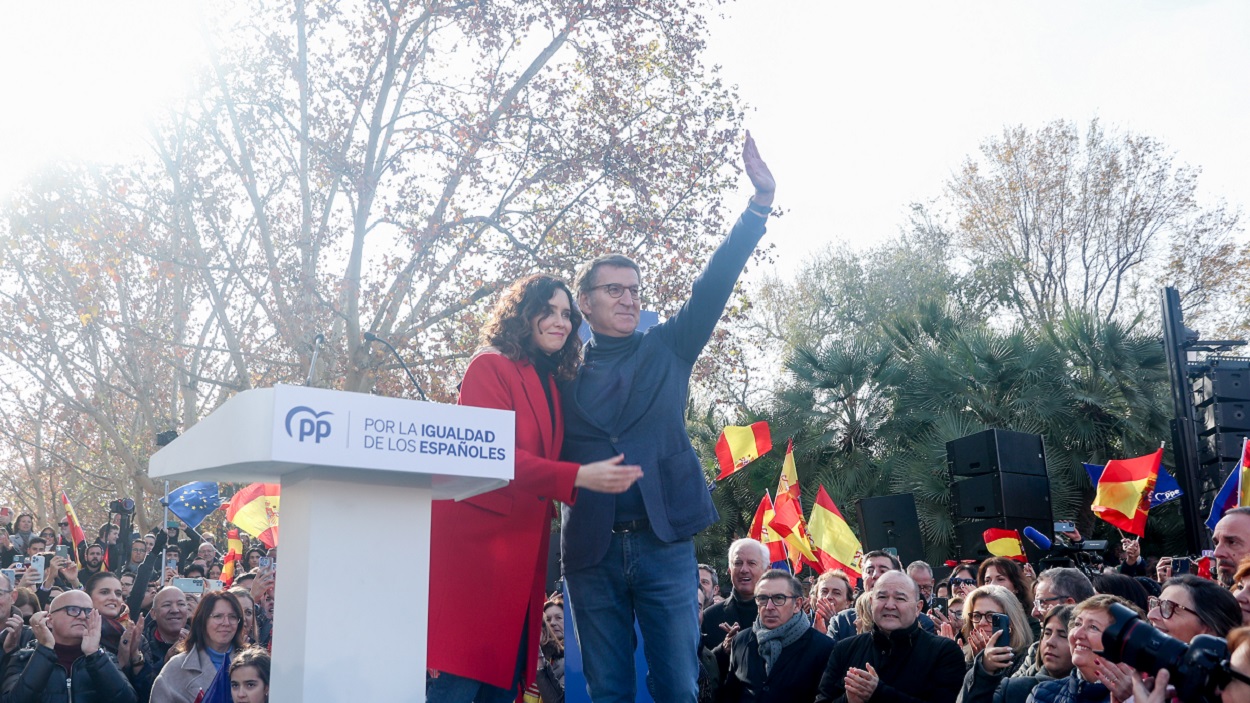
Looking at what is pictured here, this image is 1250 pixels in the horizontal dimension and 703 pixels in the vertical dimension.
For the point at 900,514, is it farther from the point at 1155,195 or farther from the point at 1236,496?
the point at 1155,195

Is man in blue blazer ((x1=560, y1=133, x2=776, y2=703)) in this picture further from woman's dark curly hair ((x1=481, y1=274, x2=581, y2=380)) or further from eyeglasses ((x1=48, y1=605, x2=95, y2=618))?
eyeglasses ((x1=48, y1=605, x2=95, y2=618))

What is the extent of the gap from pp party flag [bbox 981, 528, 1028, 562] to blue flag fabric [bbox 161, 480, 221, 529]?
29.6 feet

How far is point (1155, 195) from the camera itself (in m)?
27.9

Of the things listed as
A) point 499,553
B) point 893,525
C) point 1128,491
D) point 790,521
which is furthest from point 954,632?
point 499,553

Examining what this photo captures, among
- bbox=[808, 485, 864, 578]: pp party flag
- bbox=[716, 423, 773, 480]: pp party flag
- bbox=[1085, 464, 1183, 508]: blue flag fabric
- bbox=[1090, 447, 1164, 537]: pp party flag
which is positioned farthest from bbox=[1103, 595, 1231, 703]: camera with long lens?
bbox=[1085, 464, 1183, 508]: blue flag fabric

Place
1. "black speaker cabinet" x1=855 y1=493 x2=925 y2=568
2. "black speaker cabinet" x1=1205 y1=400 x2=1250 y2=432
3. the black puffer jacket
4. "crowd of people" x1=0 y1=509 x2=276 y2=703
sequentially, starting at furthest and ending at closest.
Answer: "black speaker cabinet" x1=1205 y1=400 x2=1250 y2=432, "black speaker cabinet" x1=855 y1=493 x2=925 y2=568, the black puffer jacket, "crowd of people" x1=0 y1=509 x2=276 y2=703

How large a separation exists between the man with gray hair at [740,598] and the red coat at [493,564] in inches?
170

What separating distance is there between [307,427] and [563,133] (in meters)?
13.5

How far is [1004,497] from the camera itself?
32.6ft

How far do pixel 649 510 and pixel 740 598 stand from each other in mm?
4517

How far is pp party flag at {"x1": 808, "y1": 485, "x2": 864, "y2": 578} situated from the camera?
36.8ft

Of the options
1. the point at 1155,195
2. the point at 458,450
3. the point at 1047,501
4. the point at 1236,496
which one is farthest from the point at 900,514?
the point at 1155,195

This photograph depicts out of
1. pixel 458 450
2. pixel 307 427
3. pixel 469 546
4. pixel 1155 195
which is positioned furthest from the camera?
pixel 1155 195

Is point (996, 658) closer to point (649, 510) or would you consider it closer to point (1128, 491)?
point (649, 510)
